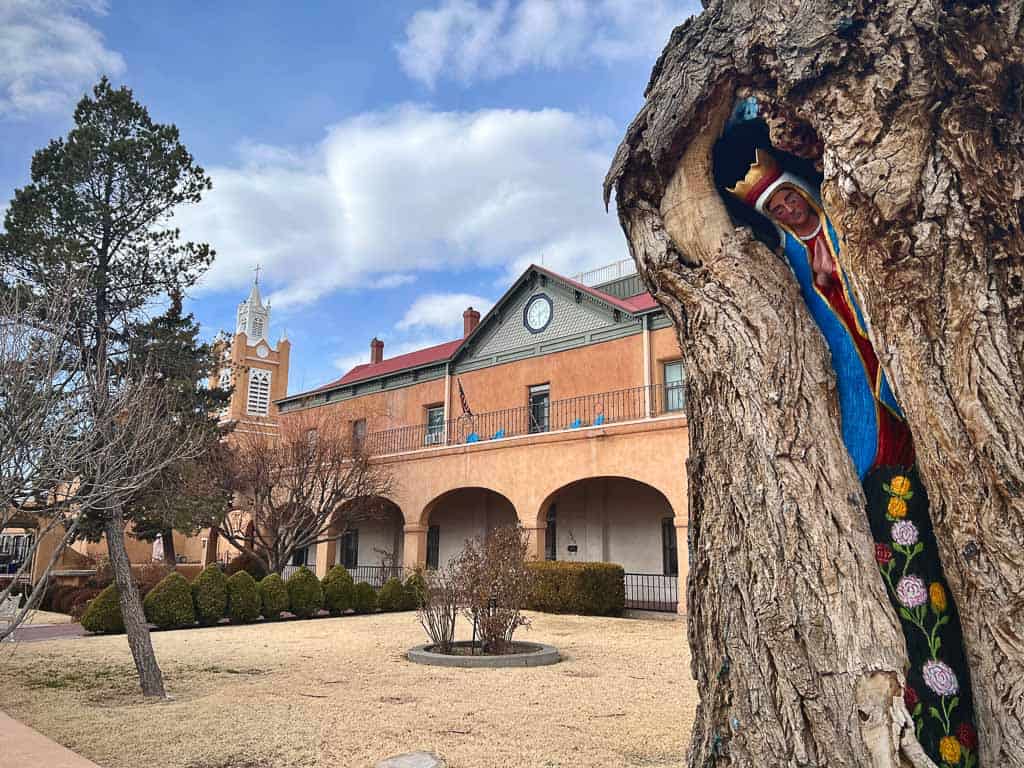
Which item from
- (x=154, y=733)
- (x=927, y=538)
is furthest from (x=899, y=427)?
(x=154, y=733)

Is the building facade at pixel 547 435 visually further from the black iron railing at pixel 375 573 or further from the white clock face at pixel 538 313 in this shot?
the black iron railing at pixel 375 573

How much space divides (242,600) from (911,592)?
13.7 metres

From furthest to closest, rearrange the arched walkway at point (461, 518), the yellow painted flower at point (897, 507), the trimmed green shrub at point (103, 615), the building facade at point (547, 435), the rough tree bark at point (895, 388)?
1. the arched walkway at point (461, 518)
2. the building facade at point (547, 435)
3. the trimmed green shrub at point (103, 615)
4. the yellow painted flower at point (897, 507)
5. the rough tree bark at point (895, 388)

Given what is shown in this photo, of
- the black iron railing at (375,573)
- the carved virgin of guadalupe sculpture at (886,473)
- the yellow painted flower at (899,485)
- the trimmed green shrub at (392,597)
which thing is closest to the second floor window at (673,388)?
the trimmed green shrub at (392,597)

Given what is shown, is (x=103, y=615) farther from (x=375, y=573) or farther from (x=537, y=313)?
(x=537, y=313)

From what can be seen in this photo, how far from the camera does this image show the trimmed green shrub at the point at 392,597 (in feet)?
54.6

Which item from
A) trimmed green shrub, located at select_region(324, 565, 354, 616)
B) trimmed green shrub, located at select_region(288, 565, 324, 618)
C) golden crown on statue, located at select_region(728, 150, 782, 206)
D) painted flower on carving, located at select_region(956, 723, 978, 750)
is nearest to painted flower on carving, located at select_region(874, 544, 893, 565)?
painted flower on carving, located at select_region(956, 723, 978, 750)

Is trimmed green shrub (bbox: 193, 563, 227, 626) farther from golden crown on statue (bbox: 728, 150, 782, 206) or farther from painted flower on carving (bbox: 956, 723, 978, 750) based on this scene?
painted flower on carving (bbox: 956, 723, 978, 750)

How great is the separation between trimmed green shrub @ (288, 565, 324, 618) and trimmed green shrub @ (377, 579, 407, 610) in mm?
1445

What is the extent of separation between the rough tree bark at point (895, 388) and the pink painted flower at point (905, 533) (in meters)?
0.20

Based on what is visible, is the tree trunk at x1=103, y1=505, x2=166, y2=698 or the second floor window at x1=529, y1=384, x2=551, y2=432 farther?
the second floor window at x1=529, y1=384, x2=551, y2=432

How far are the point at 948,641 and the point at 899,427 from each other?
771 mm

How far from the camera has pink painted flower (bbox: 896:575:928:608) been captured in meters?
2.72

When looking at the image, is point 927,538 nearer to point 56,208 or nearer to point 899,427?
point 899,427
